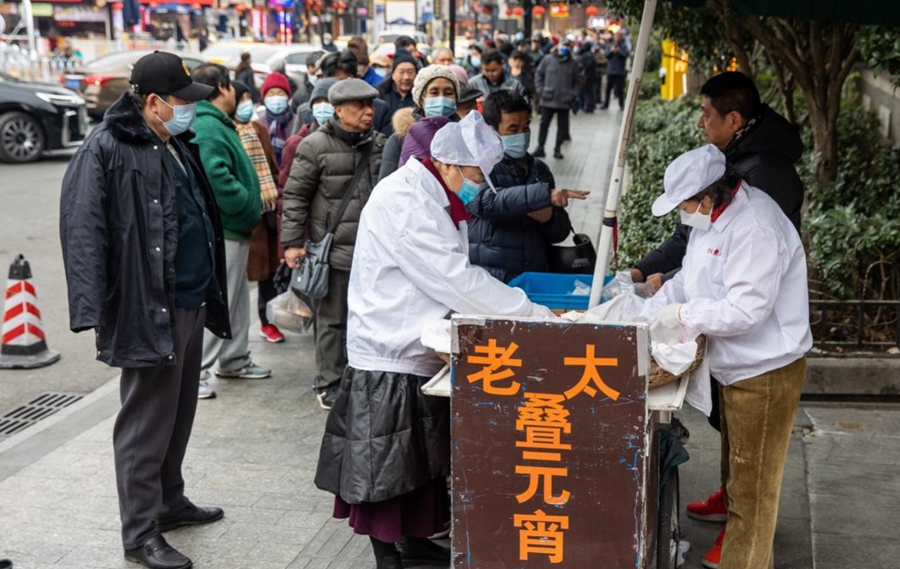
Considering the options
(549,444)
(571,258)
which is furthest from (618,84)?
(549,444)

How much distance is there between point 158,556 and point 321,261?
220 centimetres

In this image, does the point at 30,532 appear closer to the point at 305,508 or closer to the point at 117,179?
the point at 305,508

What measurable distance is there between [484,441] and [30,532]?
7.83 ft

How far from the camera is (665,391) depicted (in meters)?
3.71

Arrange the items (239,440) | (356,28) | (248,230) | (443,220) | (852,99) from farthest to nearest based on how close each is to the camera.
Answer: (356,28)
(852,99)
(248,230)
(239,440)
(443,220)

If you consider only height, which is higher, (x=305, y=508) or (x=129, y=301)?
(x=129, y=301)

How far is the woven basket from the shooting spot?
142 inches

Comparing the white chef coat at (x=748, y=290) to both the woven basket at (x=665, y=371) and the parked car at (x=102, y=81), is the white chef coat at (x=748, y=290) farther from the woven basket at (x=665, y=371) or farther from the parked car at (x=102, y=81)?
the parked car at (x=102, y=81)

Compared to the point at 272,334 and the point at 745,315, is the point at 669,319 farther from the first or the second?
the point at 272,334

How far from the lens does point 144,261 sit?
14.4 ft

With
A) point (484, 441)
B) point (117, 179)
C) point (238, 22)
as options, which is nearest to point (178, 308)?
point (117, 179)

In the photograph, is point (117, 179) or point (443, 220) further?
point (117, 179)

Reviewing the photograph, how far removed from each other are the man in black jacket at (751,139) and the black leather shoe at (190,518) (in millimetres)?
2160

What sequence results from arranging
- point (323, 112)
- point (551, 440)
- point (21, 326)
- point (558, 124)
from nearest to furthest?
point (551, 440) < point (323, 112) < point (21, 326) < point (558, 124)
